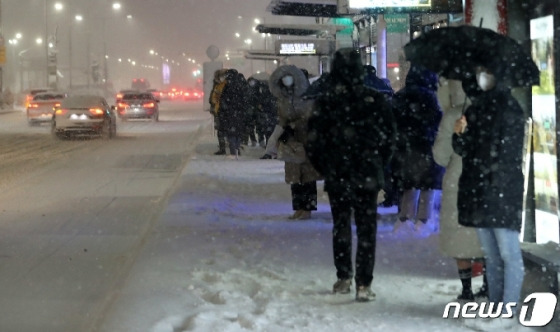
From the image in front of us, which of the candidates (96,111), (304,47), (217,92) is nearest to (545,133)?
(217,92)

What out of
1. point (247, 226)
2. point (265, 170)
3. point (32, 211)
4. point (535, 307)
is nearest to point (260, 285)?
point (535, 307)

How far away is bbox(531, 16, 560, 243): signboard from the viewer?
6676 mm

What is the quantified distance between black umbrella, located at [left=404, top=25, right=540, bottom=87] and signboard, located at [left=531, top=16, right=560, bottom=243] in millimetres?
593

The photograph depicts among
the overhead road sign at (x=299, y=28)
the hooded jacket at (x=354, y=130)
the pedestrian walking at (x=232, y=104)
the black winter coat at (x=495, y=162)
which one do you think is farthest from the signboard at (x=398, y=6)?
the overhead road sign at (x=299, y=28)

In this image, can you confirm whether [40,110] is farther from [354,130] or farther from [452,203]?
[452,203]

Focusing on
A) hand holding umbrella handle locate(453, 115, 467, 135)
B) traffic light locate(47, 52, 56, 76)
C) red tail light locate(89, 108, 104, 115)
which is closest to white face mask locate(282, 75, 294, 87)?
hand holding umbrella handle locate(453, 115, 467, 135)

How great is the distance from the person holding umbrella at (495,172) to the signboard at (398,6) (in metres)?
4.86

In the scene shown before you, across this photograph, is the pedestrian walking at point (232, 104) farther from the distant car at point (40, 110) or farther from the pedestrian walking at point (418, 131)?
the distant car at point (40, 110)

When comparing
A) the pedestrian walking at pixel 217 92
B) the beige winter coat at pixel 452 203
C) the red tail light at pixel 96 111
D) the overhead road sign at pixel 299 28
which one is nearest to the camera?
the beige winter coat at pixel 452 203

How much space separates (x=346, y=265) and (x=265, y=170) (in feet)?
37.2

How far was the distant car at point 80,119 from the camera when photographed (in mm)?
31375

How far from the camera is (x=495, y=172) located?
5.84 metres

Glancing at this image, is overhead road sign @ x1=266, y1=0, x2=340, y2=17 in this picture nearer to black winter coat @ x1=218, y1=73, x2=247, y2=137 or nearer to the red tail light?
black winter coat @ x1=218, y1=73, x2=247, y2=137

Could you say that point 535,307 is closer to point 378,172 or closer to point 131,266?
point 378,172
